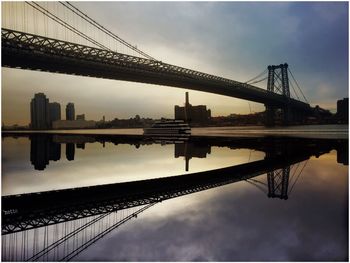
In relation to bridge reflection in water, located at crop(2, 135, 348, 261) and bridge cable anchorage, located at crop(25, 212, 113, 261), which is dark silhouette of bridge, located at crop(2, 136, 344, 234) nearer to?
bridge reflection in water, located at crop(2, 135, 348, 261)

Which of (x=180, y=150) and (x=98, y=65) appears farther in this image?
(x=98, y=65)

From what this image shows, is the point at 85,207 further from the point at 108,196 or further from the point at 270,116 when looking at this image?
the point at 270,116

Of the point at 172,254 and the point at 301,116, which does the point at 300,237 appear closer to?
the point at 172,254

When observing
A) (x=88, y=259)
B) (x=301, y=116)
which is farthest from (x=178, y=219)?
(x=301, y=116)

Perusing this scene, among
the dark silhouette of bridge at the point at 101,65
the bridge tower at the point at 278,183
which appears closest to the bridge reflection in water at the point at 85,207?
the bridge tower at the point at 278,183

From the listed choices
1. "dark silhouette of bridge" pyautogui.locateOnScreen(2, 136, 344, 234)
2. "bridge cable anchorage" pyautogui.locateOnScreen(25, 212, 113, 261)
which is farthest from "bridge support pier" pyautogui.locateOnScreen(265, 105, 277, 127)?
"bridge cable anchorage" pyautogui.locateOnScreen(25, 212, 113, 261)

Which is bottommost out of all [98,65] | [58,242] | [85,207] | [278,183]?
[58,242]

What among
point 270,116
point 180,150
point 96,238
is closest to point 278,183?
point 96,238
